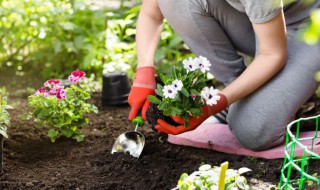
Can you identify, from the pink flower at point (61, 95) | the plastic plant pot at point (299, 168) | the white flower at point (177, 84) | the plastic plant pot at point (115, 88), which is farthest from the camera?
the plastic plant pot at point (115, 88)

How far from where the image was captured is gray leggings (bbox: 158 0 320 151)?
7.66ft

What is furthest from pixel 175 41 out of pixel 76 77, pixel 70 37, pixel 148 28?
pixel 76 77

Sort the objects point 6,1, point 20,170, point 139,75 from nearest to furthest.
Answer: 1. point 20,170
2. point 139,75
3. point 6,1

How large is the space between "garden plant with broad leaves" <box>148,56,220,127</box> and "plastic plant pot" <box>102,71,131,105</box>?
101 centimetres

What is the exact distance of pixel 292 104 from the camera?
2.34 metres

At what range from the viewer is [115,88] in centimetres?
316

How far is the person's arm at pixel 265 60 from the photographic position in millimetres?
2094

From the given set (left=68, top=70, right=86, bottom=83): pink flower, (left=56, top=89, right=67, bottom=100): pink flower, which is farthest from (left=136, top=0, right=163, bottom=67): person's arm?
(left=56, top=89, right=67, bottom=100): pink flower

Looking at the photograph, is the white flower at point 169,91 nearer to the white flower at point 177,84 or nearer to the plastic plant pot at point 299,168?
the white flower at point 177,84

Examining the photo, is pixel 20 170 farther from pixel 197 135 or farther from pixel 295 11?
pixel 295 11

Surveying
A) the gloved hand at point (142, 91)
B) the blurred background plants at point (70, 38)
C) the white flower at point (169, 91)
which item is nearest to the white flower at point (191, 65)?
the white flower at point (169, 91)

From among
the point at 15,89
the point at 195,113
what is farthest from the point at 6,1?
the point at 195,113

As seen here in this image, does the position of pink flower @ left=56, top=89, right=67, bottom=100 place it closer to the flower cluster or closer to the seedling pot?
the seedling pot

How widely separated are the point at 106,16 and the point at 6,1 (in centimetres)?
68
